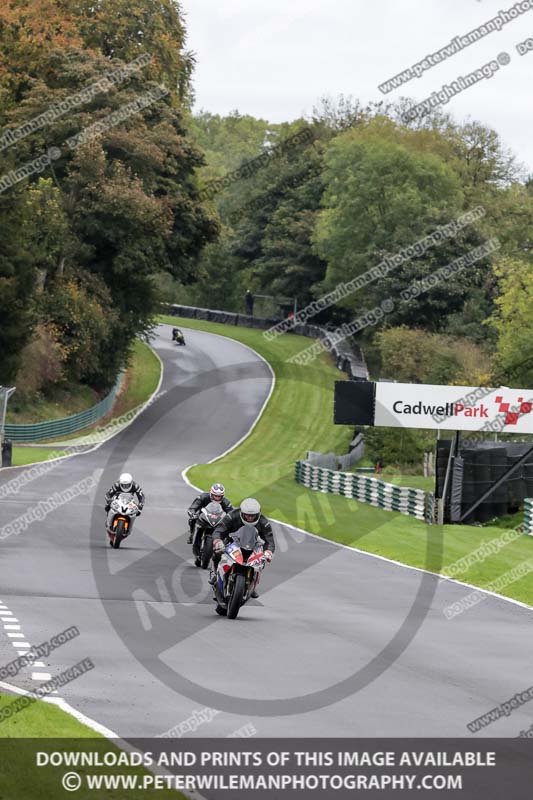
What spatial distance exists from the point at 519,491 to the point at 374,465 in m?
17.6

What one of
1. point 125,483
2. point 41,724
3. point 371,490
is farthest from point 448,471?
point 41,724

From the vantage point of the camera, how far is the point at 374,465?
190 ft

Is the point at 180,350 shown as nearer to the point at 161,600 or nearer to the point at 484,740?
the point at 161,600

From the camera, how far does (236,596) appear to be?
55.3 feet

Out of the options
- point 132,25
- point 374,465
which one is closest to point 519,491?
point 374,465

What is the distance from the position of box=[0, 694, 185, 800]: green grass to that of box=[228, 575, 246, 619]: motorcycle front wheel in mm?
5866

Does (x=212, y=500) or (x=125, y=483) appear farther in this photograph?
(x=125, y=483)

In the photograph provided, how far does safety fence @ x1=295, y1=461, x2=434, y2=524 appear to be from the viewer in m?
35.8

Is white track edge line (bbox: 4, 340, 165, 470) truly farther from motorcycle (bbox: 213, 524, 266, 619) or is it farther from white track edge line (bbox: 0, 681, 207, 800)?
white track edge line (bbox: 0, 681, 207, 800)

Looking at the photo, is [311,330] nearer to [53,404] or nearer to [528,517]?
[53,404]

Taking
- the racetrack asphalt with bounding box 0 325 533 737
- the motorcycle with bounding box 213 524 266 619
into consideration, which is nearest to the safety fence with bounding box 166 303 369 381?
the racetrack asphalt with bounding box 0 325 533 737

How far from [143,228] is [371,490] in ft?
106

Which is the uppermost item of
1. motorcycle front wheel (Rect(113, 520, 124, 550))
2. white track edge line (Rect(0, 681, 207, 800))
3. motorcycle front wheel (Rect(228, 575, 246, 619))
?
white track edge line (Rect(0, 681, 207, 800))

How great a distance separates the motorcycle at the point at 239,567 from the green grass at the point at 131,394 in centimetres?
3070
